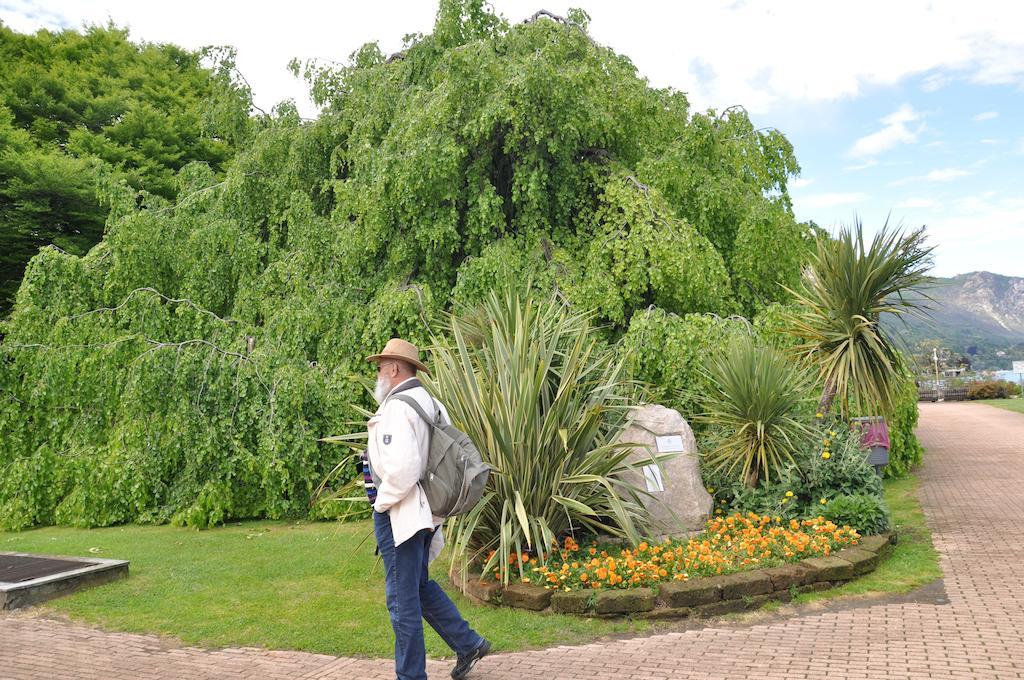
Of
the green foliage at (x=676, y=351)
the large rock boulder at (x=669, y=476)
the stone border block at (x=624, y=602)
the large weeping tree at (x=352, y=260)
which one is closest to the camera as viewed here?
the stone border block at (x=624, y=602)

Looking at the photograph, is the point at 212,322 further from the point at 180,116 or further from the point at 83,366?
the point at 180,116

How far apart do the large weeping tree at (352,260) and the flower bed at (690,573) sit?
388 centimetres

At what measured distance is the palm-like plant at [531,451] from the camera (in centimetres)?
612

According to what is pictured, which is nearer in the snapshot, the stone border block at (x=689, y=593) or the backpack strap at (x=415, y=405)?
the backpack strap at (x=415, y=405)

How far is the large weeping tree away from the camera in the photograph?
9805 mm

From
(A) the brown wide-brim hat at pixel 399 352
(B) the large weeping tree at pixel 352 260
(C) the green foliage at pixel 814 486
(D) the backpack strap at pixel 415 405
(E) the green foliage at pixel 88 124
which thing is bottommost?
(C) the green foliage at pixel 814 486

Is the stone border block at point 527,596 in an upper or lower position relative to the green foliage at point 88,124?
lower

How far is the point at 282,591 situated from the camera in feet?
21.6

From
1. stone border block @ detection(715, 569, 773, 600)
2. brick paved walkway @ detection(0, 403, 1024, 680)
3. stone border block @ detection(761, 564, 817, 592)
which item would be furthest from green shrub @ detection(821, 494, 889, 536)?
stone border block @ detection(715, 569, 773, 600)

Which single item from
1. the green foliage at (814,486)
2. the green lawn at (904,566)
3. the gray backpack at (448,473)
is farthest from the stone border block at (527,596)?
the green foliage at (814,486)

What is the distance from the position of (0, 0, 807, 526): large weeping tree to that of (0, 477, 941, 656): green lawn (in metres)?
0.94

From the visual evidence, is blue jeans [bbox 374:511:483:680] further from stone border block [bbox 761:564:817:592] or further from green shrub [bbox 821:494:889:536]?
green shrub [bbox 821:494:889:536]

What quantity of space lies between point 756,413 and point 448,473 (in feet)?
14.6

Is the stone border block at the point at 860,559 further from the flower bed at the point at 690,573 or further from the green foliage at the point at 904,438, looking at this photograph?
the green foliage at the point at 904,438
